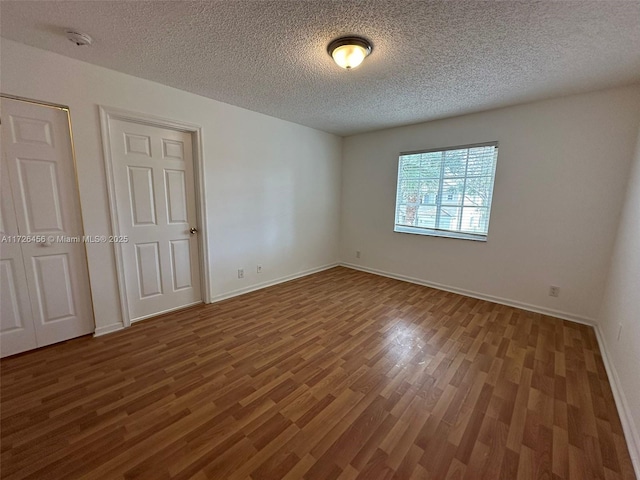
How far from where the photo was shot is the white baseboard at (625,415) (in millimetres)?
1339

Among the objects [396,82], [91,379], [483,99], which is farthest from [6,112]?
[483,99]

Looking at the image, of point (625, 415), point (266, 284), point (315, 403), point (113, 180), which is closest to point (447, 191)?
point (625, 415)

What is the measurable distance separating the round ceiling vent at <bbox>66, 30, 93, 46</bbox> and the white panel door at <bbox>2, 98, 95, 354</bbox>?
64 centimetres

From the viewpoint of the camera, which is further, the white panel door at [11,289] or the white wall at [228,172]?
the white wall at [228,172]

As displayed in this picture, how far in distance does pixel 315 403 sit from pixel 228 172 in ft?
9.11

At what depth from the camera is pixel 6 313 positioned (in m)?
2.09

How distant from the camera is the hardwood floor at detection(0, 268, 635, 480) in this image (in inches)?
51.6

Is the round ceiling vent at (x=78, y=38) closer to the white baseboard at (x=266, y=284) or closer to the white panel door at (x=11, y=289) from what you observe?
the white panel door at (x=11, y=289)

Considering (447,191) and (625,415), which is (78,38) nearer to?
(447,191)

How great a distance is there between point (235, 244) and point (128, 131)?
5.49ft

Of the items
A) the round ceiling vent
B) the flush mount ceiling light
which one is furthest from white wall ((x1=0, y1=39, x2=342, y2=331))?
the flush mount ceiling light

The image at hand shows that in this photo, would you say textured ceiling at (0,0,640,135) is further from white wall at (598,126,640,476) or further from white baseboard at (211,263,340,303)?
white baseboard at (211,263,340,303)

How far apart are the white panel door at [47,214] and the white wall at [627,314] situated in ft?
13.5

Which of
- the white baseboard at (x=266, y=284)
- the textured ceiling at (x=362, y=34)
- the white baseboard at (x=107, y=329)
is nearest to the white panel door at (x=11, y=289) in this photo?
the white baseboard at (x=107, y=329)
